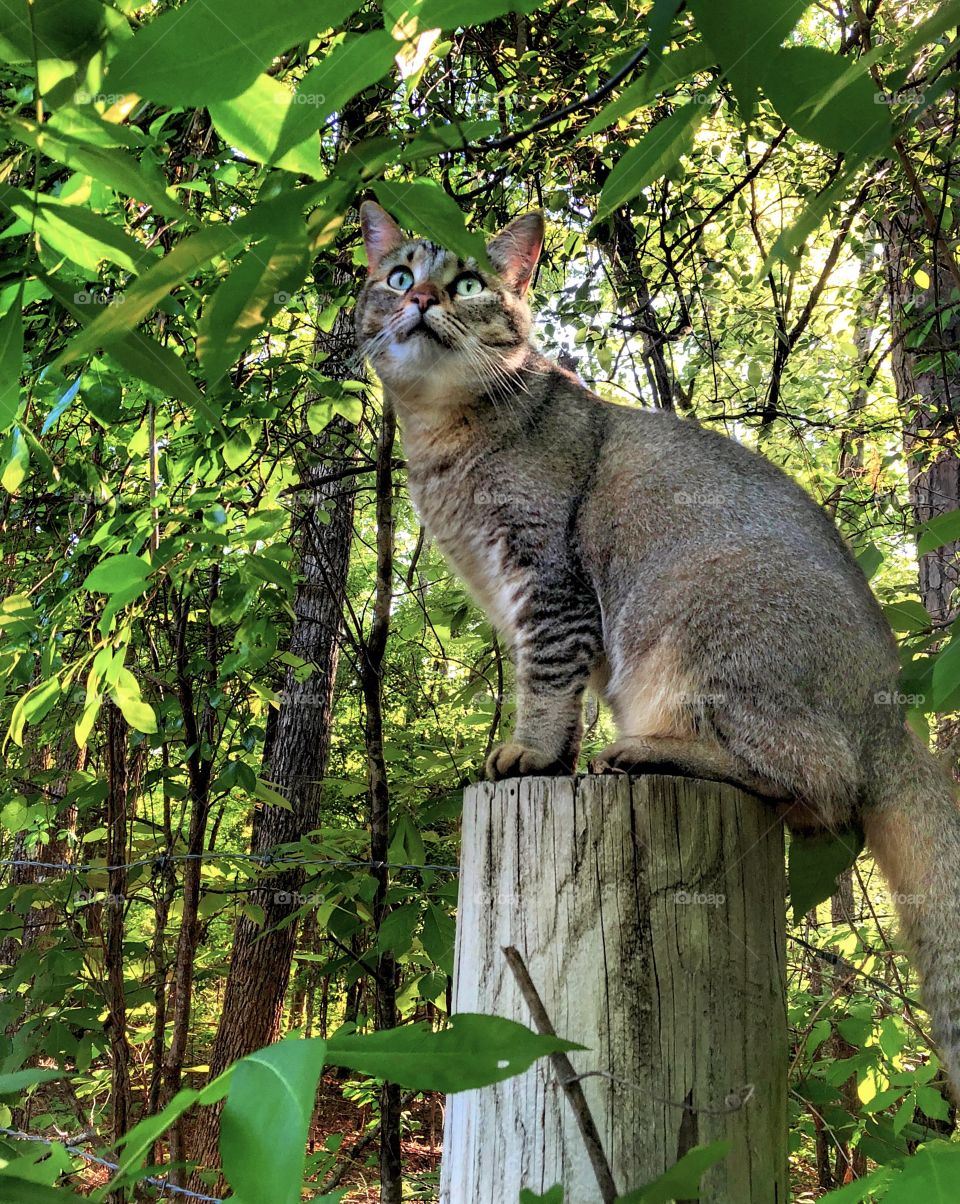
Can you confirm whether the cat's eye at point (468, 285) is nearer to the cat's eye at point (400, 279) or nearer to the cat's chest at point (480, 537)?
the cat's eye at point (400, 279)

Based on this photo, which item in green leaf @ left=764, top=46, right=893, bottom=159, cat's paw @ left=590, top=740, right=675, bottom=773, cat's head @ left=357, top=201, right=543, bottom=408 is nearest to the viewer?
green leaf @ left=764, top=46, right=893, bottom=159

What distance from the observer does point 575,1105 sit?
1.28 meters

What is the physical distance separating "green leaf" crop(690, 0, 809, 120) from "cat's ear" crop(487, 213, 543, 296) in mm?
3183

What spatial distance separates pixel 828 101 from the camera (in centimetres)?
66

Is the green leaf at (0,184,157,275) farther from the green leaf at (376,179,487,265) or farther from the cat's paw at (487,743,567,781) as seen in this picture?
the cat's paw at (487,743,567,781)

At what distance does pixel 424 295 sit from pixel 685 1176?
123 inches

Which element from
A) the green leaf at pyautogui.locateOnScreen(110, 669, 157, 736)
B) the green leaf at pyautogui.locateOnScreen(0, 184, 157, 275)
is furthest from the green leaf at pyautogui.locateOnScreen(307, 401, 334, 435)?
the green leaf at pyautogui.locateOnScreen(0, 184, 157, 275)

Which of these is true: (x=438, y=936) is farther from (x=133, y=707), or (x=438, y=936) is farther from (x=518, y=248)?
(x=518, y=248)

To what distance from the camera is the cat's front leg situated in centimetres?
297

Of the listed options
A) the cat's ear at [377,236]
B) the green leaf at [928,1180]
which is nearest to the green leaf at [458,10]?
the green leaf at [928,1180]

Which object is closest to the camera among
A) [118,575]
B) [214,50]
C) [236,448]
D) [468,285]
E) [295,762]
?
[214,50]

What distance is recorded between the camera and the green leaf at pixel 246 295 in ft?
2.12

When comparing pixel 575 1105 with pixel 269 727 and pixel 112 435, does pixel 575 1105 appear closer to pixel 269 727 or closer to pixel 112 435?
pixel 112 435

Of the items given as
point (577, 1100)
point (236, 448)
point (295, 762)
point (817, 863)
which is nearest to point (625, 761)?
point (817, 863)
